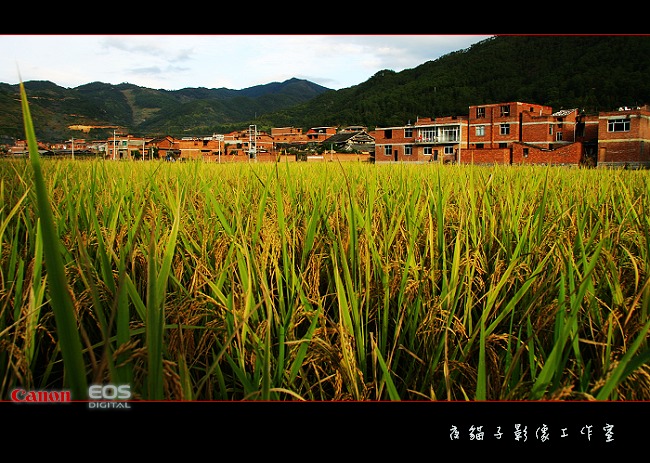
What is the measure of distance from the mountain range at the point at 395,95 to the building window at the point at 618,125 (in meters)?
8.76

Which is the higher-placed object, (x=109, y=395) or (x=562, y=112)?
(x=562, y=112)

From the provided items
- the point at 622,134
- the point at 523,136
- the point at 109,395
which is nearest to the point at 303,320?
the point at 109,395

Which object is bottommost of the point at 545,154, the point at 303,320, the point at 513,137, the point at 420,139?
the point at 303,320

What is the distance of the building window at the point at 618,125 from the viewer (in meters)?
16.4

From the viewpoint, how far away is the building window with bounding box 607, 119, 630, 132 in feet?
53.9

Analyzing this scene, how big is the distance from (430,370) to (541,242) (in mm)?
540

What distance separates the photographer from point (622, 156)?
15852 mm

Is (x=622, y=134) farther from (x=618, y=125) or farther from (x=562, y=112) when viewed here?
(x=562, y=112)

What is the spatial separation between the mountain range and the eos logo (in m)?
0.48

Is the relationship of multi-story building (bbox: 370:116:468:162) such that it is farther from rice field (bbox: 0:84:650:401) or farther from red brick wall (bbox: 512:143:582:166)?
rice field (bbox: 0:84:650:401)

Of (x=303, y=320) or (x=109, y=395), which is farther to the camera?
(x=303, y=320)

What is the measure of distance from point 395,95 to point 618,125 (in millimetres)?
13580

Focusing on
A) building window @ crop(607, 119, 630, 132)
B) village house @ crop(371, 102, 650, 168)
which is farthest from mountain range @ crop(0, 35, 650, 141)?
building window @ crop(607, 119, 630, 132)

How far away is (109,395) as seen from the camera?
0.47 meters
